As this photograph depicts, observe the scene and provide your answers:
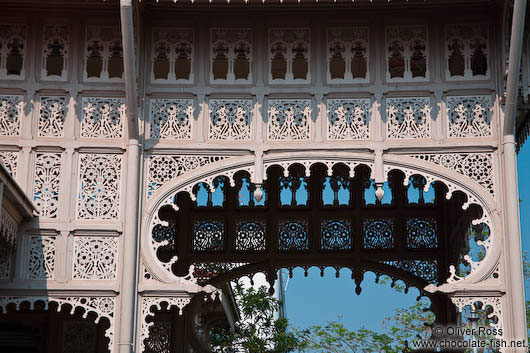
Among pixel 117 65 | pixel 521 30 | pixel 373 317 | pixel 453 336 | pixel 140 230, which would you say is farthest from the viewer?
pixel 373 317

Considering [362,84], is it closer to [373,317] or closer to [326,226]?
[326,226]

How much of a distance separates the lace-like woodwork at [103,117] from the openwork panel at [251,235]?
372 centimetres

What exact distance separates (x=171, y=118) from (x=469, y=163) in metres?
3.14

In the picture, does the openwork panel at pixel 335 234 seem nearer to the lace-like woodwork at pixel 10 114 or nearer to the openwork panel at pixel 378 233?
the openwork panel at pixel 378 233

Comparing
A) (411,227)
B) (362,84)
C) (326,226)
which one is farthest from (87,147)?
(411,227)

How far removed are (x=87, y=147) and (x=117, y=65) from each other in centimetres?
159

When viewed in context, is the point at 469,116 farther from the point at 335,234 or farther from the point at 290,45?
the point at 335,234

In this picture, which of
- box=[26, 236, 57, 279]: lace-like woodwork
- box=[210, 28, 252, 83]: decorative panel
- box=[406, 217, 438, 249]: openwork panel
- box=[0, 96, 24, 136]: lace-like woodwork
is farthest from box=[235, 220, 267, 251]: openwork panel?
box=[0, 96, 24, 136]: lace-like woodwork

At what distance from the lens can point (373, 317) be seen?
33656 millimetres

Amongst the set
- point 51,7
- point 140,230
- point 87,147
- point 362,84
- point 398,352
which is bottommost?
point 398,352

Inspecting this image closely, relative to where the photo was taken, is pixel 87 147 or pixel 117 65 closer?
pixel 87 147

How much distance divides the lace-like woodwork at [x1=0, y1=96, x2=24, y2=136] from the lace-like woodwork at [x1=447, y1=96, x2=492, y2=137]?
4.52m

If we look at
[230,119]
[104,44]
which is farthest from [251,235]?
[104,44]

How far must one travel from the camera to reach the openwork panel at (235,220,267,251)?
13195mm
